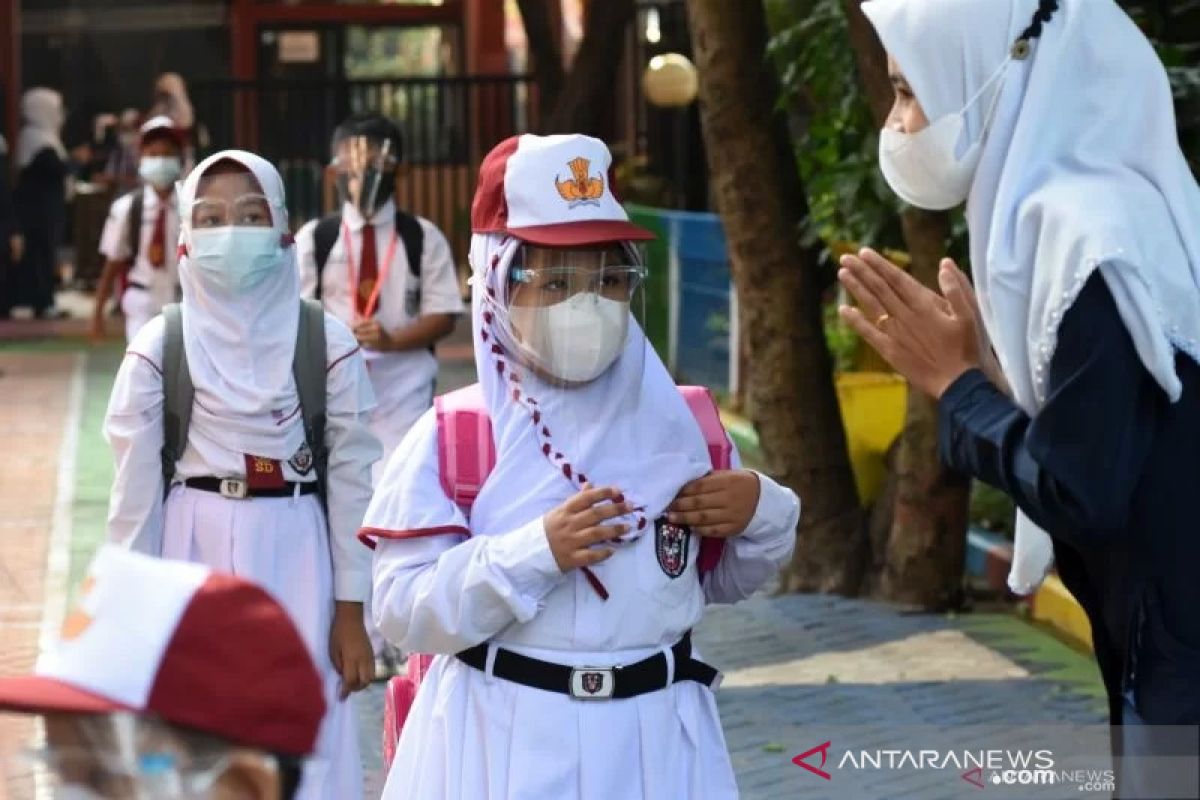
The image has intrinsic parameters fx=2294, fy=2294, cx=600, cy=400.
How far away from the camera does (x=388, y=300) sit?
926cm

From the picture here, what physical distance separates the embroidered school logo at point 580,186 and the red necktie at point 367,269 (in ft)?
16.5

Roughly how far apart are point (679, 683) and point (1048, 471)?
1.15 metres

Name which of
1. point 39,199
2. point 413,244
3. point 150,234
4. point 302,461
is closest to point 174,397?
point 302,461

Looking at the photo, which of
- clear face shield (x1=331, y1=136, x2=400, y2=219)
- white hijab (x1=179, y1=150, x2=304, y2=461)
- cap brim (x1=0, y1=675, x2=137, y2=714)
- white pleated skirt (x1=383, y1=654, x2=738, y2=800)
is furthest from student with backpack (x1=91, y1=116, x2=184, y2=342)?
cap brim (x1=0, y1=675, x2=137, y2=714)

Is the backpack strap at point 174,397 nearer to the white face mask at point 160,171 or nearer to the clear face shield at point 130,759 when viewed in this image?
the clear face shield at point 130,759

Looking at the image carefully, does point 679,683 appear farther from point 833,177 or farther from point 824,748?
point 833,177

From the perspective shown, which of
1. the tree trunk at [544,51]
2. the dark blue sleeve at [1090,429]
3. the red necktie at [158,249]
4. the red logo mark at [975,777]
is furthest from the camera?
the tree trunk at [544,51]

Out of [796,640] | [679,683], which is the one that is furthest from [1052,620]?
[679,683]

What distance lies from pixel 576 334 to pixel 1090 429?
3.86 ft

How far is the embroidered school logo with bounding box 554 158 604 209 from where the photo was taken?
418 cm

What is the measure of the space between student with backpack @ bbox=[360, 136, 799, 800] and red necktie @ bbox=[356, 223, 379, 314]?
4.98 m

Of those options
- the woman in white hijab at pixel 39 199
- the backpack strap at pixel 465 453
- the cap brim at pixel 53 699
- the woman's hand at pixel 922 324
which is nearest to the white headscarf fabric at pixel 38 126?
the woman in white hijab at pixel 39 199

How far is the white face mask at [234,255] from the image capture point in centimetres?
588

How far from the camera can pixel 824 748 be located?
759cm
